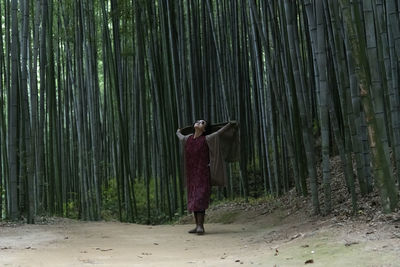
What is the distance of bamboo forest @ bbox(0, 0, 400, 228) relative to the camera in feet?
12.5

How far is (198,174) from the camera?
183 inches

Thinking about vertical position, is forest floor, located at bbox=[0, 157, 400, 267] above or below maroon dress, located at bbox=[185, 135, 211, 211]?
below

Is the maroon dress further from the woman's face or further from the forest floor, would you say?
the forest floor

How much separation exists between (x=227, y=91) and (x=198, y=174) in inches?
89.3

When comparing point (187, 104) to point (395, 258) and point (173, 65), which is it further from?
point (395, 258)

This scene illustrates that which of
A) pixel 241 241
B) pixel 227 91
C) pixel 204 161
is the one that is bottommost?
pixel 241 241

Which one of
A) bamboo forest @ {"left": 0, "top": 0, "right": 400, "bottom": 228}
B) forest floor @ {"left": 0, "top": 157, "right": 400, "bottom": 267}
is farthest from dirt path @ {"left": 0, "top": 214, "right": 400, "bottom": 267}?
bamboo forest @ {"left": 0, "top": 0, "right": 400, "bottom": 228}

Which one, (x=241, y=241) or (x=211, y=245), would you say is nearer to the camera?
→ (x=211, y=245)

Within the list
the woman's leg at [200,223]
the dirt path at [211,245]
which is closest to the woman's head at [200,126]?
the woman's leg at [200,223]

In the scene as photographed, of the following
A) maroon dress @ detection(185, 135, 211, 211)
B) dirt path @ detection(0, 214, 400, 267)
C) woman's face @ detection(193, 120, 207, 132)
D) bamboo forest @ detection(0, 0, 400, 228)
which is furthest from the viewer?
woman's face @ detection(193, 120, 207, 132)

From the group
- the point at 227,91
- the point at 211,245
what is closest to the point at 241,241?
the point at 211,245

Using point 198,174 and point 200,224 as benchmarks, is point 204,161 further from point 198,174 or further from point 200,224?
point 200,224

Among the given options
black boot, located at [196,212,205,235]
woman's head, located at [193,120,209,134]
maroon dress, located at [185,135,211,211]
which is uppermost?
woman's head, located at [193,120,209,134]

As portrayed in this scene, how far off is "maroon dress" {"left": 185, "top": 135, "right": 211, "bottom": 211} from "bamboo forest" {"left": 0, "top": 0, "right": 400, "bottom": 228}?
90 cm
